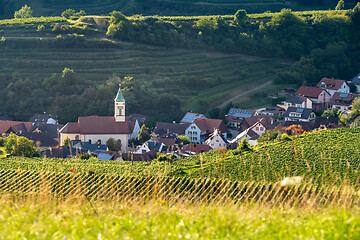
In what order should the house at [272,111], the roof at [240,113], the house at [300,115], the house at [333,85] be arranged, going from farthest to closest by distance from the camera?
the house at [333,85], the house at [272,111], the roof at [240,113], the house at [300,115]

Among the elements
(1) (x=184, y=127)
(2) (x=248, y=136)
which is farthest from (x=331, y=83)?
(2) (x=248, y=136)

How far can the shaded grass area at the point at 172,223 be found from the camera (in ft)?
20.5

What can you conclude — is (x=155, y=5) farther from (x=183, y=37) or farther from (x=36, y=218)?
(x=36, y=218)

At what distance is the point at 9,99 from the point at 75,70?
6.05 m

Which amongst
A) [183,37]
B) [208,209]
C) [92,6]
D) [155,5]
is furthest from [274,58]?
[208,209]

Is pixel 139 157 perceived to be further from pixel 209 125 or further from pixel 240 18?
pixel 240 18

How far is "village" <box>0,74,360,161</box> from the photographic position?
1289 inches


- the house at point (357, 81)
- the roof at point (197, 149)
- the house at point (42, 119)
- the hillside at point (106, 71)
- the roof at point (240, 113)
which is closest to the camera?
the roof at point (197, 149)

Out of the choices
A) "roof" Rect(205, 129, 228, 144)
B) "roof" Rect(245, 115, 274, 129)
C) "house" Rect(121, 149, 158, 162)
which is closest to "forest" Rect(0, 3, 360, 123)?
"roof" Rect(245, 115, 274, 129)

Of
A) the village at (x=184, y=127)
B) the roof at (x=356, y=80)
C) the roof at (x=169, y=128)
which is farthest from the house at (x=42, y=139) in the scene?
the roof at (x=356, y=80)

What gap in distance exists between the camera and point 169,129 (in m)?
37.6

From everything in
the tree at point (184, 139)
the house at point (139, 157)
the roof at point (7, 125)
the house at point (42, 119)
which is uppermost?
the house at point (139, 157)

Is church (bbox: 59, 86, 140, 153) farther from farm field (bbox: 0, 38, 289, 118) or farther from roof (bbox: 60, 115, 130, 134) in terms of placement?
farm field (bbox: 0, 38, 289, 118)

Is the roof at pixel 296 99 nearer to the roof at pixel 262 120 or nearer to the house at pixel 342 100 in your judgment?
the house at pixel 342 100
